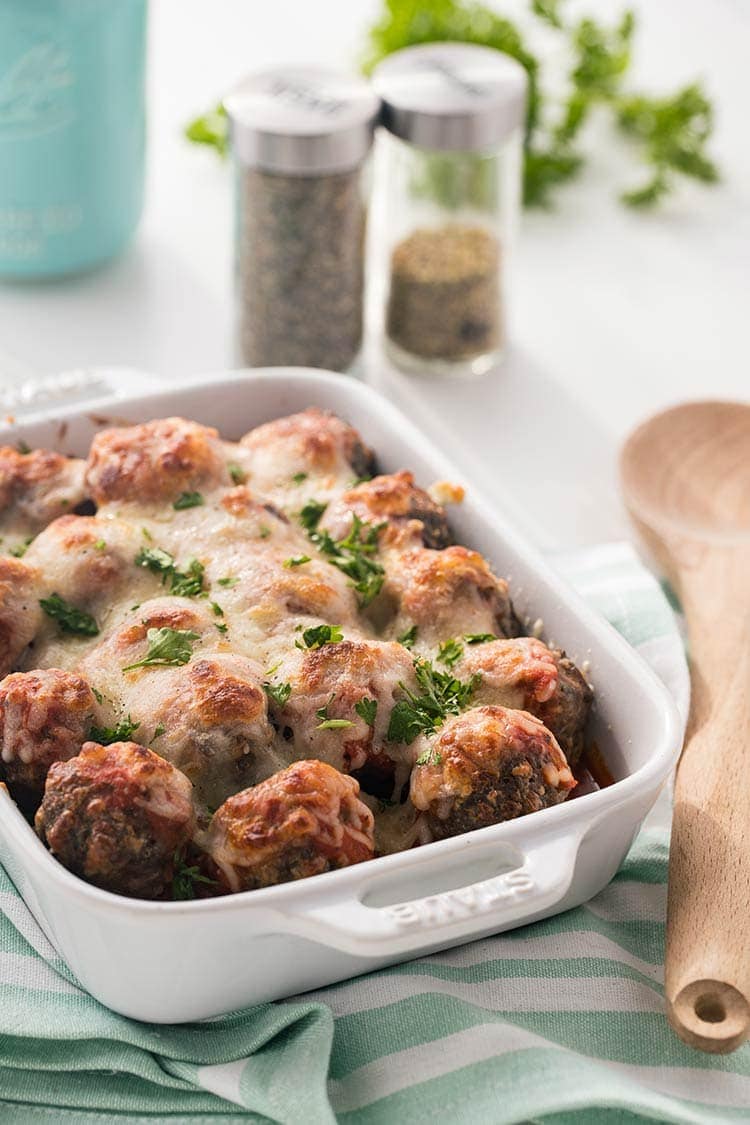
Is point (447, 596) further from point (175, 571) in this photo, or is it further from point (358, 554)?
point (175, 571)

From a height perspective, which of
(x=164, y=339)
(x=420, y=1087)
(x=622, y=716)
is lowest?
(x=164, y=339)

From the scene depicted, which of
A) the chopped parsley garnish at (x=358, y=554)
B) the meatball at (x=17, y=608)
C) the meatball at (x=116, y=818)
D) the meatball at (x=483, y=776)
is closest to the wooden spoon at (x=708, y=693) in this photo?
the meatball at (x=483, y=776)

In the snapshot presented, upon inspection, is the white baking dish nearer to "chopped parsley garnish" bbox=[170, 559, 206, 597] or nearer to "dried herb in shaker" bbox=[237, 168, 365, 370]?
"chopped parsley garnish" bbox=[170, 559, 206, 597]

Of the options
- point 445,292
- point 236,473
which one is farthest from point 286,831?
point 445,292

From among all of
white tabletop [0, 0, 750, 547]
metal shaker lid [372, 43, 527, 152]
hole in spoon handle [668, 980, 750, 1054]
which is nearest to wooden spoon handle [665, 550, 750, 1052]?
hole in spoon handle [668, 980, 750, 1054]

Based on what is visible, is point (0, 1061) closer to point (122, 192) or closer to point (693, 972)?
point (693, 972)

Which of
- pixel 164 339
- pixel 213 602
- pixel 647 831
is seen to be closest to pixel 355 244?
pixel 164 339
